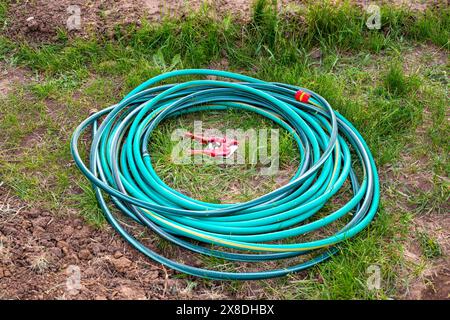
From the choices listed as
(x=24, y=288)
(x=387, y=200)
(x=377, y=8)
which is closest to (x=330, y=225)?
(x=387, y=200)

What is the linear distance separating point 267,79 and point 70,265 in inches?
73.0

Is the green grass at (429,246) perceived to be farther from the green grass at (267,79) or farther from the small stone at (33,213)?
the small stone at (33,213)

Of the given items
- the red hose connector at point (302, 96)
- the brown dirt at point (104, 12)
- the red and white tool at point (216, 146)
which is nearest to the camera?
the red and white tool at point (216, 146)

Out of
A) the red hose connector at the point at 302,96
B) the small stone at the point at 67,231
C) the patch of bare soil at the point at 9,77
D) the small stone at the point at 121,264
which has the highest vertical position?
the red hose connector at the point at 302,96

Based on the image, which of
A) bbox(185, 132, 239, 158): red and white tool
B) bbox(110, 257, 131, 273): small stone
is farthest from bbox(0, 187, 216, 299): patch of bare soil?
bbox(185, 132, 239, 158): red and white tool

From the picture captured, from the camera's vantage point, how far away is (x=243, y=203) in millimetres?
3002

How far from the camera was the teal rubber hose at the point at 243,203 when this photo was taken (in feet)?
9.65

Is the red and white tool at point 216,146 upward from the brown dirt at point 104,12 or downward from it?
downward

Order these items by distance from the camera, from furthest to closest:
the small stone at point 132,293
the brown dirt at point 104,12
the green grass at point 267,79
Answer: the brown dirt at point 104,12 < the green grass at point 267,79 < the small stone at point 132,293

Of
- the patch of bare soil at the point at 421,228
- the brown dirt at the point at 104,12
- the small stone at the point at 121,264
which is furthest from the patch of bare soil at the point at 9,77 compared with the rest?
the patch of bare soil at the point at 421,228

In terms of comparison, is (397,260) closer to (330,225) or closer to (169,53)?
(330,225)

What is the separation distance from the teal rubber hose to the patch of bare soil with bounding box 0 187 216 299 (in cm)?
9

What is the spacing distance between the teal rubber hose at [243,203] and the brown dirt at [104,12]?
75cm

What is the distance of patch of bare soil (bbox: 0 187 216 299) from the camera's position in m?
2.78
